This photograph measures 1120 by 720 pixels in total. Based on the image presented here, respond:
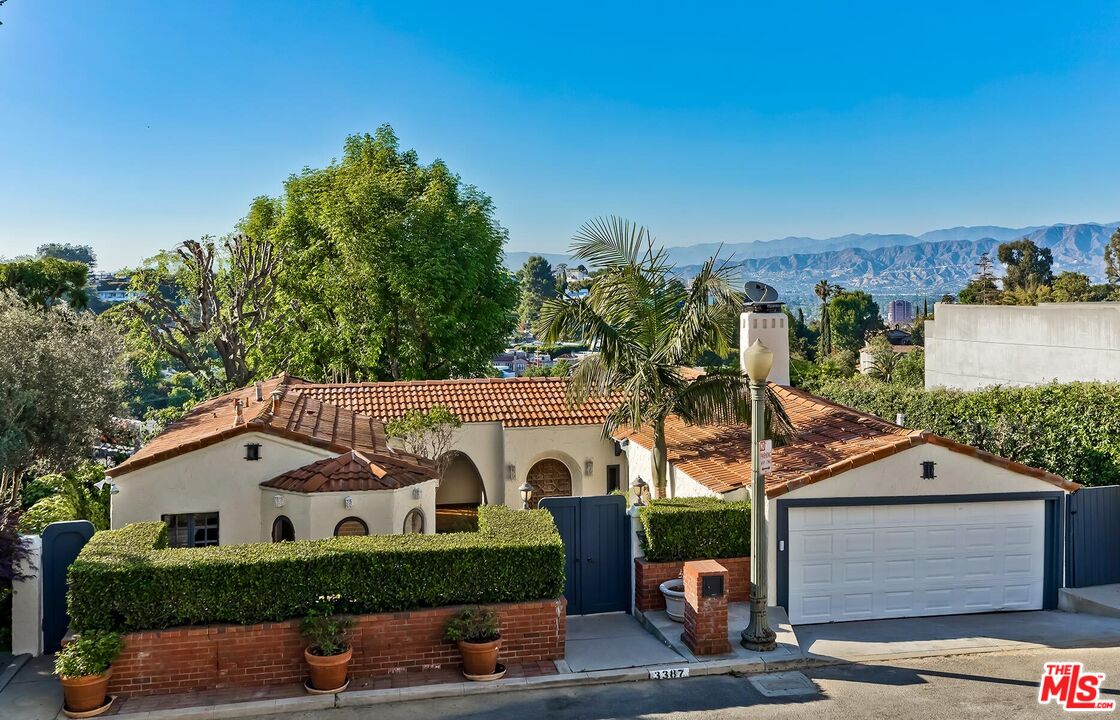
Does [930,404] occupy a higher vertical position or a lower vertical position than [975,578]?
higher

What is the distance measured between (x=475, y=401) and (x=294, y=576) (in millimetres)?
11895

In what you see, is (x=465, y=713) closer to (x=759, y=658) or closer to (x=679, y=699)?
(x=679, y=699)

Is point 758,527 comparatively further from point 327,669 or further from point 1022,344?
point 1022,344

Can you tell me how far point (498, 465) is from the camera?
21406 mm

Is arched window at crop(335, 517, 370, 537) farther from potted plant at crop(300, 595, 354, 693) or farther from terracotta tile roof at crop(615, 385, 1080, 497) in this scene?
terracotta tile roof at crop(615, 385, 1080, 497)

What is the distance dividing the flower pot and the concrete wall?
2242cm

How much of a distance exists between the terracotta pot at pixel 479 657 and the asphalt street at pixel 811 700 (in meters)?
0.36

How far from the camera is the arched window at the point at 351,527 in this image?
13.6 metres

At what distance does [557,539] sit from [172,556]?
449cm

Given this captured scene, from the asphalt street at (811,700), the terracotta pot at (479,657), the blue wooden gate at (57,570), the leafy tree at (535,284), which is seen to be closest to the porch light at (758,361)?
the asphalt street at (811,700)

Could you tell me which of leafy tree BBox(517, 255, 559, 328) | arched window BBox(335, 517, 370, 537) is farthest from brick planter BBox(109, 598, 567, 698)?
leafy tree BBox(517, 255, 559, 328)

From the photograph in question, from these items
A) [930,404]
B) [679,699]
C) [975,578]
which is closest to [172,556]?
[679,699]

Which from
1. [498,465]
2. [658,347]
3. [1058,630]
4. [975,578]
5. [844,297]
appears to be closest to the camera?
[1058,630]

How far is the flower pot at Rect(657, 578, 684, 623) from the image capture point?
12250 mm
